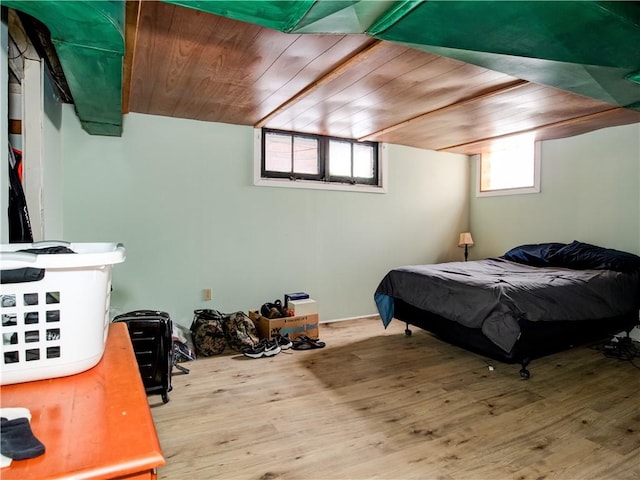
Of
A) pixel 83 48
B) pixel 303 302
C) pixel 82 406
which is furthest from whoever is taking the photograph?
pixel 303 302

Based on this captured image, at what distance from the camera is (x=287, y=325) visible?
3.61 metres

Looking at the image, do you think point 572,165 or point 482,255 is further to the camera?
point 482,255

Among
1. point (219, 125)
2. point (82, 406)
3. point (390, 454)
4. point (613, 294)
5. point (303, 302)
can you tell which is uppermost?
point (219, 125)

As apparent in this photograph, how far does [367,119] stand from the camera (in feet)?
11.8

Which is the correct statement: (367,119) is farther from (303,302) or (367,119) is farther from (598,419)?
(598,419)

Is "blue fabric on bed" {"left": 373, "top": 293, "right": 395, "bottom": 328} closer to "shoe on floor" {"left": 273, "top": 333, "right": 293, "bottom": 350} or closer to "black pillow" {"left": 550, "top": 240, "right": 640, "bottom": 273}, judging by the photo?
"shoe on floor" {"left": 273, "top": 333, "right": 293, "bottom": 350}

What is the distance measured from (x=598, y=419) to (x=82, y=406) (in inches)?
107

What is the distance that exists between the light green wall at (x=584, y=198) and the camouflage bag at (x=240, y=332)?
3.54 meters

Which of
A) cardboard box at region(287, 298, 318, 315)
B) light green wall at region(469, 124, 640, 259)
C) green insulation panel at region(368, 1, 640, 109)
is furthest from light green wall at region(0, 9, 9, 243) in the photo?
light green wall at region(469, 124, 640, 259)

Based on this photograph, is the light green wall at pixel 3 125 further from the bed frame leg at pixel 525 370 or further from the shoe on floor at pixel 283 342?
the bed frame leg at pixel 525 370

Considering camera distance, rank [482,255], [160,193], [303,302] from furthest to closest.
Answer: [482,255], [303,302], [160,193]

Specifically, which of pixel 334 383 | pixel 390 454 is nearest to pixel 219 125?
pixel 334 383

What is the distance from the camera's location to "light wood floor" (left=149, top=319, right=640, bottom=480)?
Answer: 178 cm

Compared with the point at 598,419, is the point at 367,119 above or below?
above
